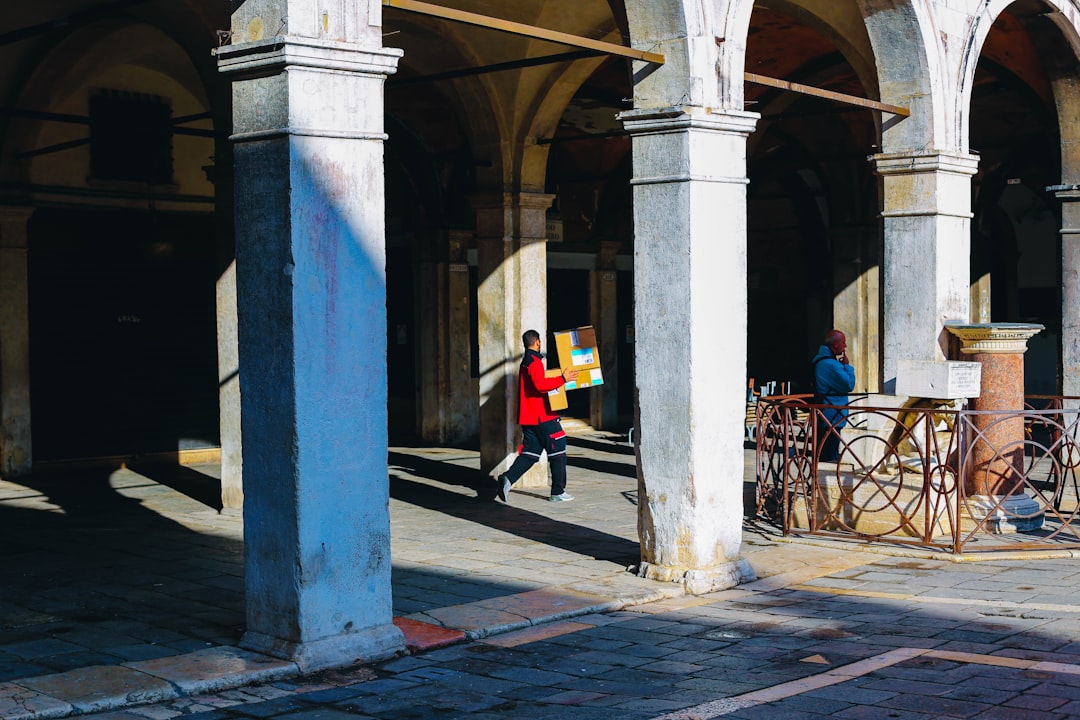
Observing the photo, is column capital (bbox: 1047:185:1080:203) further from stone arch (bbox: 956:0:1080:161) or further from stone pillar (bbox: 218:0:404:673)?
stone pillar (bbox: 218:0:404:673)

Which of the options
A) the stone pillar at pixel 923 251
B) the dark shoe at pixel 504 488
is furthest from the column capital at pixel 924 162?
the dark shoe at pixel 504 488

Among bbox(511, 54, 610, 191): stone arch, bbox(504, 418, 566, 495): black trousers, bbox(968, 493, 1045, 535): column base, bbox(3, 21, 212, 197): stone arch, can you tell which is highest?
bbox(3, 21, 212, 197): stone arch

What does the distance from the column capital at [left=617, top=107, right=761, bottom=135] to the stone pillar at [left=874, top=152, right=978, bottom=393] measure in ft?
8.38

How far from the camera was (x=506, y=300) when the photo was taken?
41.1 feet

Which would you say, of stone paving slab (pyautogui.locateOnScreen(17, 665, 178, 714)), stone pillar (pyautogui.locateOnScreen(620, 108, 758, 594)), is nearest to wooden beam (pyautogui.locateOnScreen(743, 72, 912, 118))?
stone pillar (pyautogui.locateOnScreen(620, 108, 758, 594))

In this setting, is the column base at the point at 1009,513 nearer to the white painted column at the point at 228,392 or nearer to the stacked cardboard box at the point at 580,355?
the stacked cardboard box at the point at 580,355

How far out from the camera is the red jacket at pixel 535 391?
1140 centimetres

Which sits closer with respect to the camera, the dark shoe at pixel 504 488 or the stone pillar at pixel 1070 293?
the dark shoe at pixel 504 488

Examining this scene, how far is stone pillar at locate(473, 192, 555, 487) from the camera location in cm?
1245

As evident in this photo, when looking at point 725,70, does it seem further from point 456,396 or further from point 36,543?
point 456,396

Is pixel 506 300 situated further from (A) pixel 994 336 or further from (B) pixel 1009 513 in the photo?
(B) pixel 1009 513

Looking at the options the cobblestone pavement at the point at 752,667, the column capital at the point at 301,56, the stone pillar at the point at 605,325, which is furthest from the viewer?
the stone pillar at the point at 605,325

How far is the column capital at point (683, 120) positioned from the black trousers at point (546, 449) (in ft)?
14.4

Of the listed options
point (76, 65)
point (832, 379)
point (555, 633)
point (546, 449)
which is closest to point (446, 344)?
point (546, 449)
